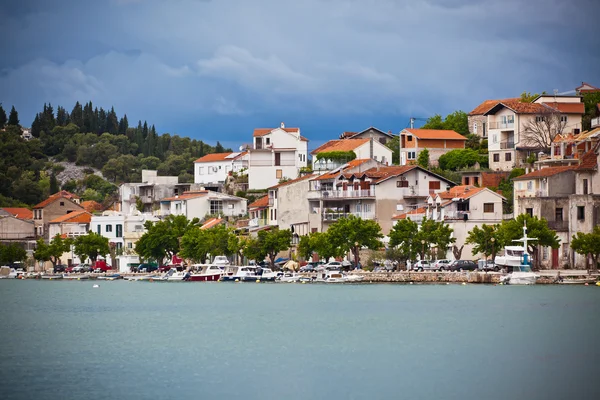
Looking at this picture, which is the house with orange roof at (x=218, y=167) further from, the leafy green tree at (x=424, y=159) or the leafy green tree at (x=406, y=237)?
the leafy green tree at (x=406, y=237)

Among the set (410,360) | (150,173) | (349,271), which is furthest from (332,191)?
(410,360)

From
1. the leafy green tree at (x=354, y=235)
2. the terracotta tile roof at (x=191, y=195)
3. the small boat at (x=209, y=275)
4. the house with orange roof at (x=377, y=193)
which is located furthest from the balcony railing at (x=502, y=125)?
the terracotta tile roof at (x=191, y=195)

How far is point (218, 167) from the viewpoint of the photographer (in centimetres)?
14662

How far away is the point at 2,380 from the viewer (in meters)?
44.2

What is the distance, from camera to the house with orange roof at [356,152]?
119 metres

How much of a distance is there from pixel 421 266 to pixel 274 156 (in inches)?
1721

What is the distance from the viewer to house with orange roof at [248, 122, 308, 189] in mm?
130125

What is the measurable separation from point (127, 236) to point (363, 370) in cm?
8480

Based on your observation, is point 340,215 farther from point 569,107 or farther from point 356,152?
point 569,107

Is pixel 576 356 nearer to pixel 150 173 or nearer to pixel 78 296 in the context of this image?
pixel 78 296

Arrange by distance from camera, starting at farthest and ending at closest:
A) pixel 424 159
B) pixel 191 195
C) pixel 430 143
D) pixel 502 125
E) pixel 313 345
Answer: pixel 191 195
pixel 430 143
pixel 424 159
pixel 502 125
pixel 313 345

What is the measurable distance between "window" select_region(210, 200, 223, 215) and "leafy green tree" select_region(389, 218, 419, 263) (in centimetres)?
3937

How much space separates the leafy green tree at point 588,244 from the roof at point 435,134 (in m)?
37.5

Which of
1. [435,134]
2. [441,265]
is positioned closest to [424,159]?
[435,134]
